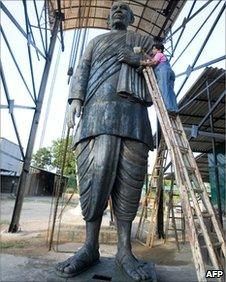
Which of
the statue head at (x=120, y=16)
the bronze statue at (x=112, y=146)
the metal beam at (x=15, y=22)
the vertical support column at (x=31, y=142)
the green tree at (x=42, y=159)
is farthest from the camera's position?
the green tree at (x=42, y=159)

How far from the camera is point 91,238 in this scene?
315cm

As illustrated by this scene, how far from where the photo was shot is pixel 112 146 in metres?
3.07

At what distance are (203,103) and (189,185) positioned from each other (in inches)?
316

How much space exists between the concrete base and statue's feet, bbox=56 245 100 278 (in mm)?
41

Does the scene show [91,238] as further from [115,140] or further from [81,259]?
[115,140]

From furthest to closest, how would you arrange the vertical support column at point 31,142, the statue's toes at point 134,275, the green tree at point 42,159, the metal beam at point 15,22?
1. the green tree at point 42,159
2. the vertical support column at point 31,142
3. the metal beam at point 15,22
4. the statue's toes at point 134,275

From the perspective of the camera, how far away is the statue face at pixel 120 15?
12.1ft

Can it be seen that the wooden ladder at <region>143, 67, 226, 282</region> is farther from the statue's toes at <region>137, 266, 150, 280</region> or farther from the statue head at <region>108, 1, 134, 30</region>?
the statue head at <region>108, 1, 134, 30</region>

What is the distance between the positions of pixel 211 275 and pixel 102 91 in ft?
6.27

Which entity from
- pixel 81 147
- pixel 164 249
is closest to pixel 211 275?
pixel 81 147

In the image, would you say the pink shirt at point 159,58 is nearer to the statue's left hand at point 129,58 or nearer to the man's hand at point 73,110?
the statue's left hand at point 129,58

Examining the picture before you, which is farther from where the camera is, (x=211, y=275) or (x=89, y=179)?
(x=89, y=179)

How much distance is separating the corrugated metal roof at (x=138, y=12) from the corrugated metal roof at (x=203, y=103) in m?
1.97

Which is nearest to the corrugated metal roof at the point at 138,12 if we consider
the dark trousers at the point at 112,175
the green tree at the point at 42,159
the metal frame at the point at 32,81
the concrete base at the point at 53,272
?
the metal frame at the point at 32,81
